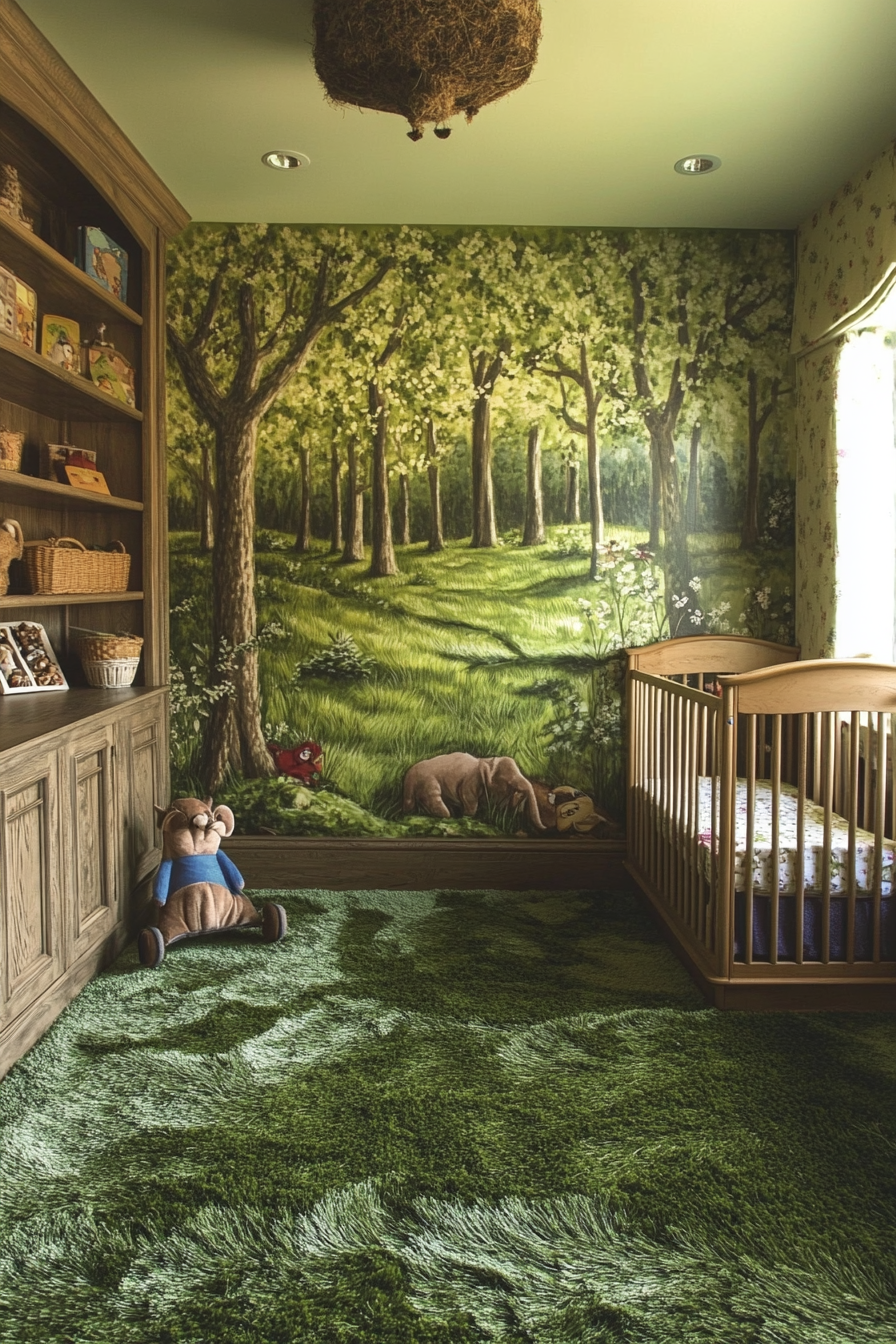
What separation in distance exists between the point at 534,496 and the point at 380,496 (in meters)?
0.59

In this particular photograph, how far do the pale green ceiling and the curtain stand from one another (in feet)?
0.39

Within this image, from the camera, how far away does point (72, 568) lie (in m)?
2.81

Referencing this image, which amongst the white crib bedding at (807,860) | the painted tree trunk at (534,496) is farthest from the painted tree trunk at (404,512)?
the white crib bedding at (807,860)

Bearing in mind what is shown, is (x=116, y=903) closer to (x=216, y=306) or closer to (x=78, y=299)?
(x=78, y=299)

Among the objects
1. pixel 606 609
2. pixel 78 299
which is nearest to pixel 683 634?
pixel 606 609

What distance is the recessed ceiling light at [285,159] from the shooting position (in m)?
2.85

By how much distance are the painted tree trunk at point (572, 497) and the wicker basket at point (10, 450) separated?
1896mm

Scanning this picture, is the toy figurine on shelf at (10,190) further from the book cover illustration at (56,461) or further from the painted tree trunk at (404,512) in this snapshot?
the painted tree trunk at (404,512)

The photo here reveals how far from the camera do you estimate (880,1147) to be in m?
1.80

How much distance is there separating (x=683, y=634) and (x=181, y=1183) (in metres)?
2.54

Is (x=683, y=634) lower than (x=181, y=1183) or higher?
higher

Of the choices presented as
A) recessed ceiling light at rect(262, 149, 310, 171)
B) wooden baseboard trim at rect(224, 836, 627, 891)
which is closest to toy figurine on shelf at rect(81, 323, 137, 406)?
recessed ceiling light at rect(262, 149, 310, 171)

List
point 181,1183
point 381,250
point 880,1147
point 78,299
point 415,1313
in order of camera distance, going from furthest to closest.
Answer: point 381,250
point 78,299
point 880,1147
point 181,1183
point 415,1313

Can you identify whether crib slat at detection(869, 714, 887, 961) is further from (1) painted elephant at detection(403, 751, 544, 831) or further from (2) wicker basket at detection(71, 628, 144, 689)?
(2) wicker basket at detection(71, 628, 144, 689)
